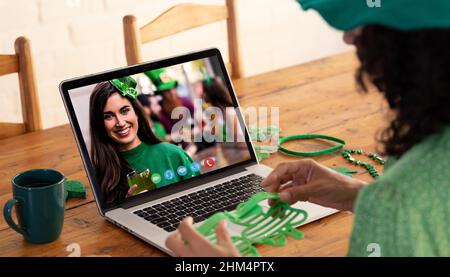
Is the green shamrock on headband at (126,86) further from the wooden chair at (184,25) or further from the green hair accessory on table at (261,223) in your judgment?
the wooden chair at (184,25)

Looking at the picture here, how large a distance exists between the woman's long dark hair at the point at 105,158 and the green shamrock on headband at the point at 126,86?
0.03 meters

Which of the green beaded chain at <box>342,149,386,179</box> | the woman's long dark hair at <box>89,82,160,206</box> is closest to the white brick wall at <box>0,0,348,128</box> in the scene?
the woman's long dark hair at <box>89,82,160,206</box>

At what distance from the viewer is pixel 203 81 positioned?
1.48m

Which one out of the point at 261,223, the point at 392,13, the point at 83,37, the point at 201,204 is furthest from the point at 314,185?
the point at 83,37

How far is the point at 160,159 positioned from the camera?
54.5 inches

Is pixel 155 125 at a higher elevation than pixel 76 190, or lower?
higher

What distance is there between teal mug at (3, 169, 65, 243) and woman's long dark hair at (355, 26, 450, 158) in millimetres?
531

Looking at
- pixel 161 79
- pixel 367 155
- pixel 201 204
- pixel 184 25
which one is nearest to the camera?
pixel 201 204

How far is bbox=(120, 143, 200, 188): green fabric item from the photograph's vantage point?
135 centimetres

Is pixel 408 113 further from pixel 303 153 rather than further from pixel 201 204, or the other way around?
pixel 303 153

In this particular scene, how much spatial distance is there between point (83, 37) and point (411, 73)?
1.77 m

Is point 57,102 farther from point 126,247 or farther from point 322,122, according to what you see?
point 126,247

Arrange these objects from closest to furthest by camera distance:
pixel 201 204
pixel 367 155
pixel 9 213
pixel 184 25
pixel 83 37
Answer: pixel 9 213 < pixel 201 204 < pixel 367 155 < pixel 184 25 < pixel 83 37

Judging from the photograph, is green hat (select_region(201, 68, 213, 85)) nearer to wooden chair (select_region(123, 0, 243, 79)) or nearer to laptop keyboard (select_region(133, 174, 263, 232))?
laptop keyboard (select_region(133, 174, 263, 232))
